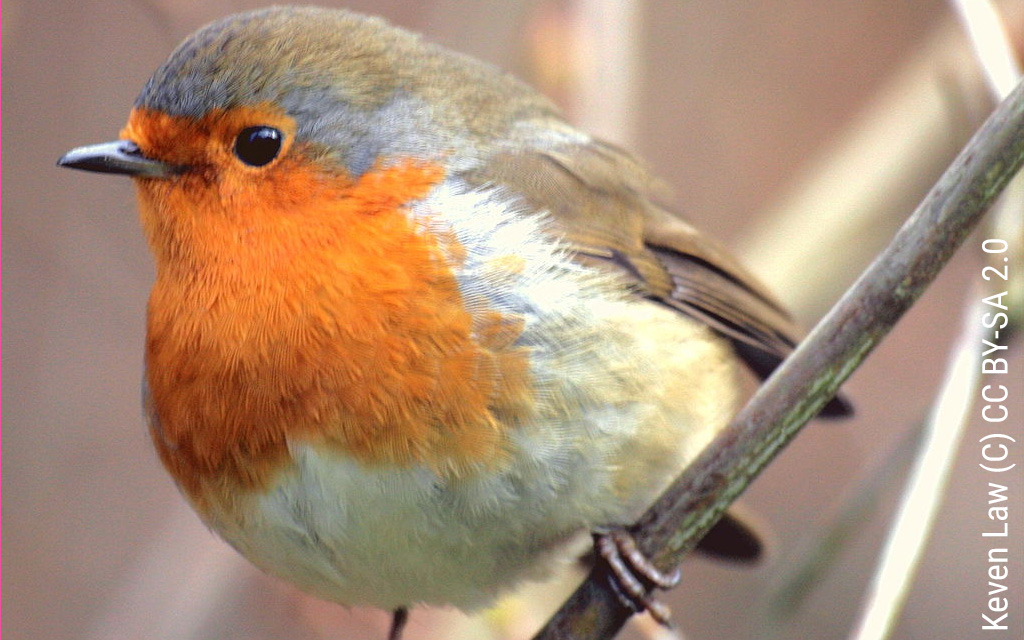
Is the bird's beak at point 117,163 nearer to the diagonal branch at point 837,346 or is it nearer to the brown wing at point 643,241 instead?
the brown wing at point 643,241

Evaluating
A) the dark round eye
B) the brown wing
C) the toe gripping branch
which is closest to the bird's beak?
the dark round eye

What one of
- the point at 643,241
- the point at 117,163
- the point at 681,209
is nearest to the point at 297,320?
the point at 117,163

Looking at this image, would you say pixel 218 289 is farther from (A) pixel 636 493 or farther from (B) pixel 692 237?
(B) pixel 692 237

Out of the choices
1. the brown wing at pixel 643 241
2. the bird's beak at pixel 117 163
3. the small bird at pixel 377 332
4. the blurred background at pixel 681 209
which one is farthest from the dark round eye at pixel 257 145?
the blurred background at pixel 681 209

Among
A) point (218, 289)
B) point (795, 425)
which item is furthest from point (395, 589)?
point (795, 425)

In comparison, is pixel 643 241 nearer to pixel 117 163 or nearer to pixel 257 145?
pixel 257 145

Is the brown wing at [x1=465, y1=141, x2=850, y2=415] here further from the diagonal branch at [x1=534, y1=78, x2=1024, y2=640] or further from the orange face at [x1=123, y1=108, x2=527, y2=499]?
the diagonal branch at [x1=534, y1=78, x2=1024, y2=640]
